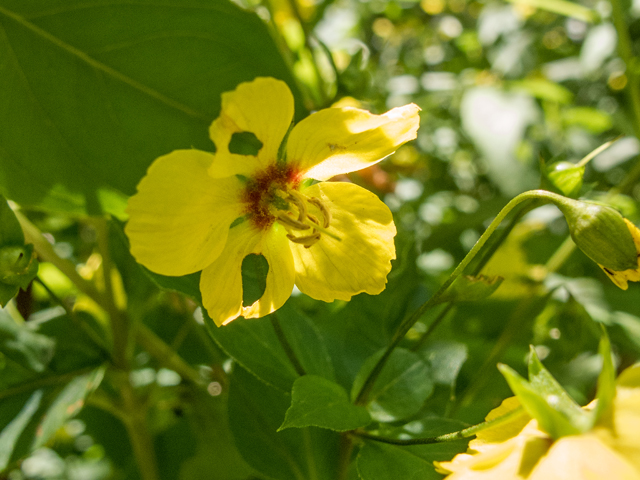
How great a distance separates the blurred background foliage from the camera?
0.57 meters

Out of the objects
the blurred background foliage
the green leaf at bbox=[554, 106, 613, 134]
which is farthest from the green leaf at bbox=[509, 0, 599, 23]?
the green leaf at bbox=[554, 106, 613, 134]

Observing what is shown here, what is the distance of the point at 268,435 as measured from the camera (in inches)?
24.2

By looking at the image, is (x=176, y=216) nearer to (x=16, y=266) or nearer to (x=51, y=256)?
(x=16, y=266)

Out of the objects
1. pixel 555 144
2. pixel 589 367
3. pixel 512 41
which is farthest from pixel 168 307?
pixel 512 41

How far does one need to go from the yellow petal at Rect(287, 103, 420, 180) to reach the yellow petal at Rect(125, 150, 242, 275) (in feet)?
0.30

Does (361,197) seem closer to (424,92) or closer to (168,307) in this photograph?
(168,307)

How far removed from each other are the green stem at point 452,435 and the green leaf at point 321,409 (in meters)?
0.03

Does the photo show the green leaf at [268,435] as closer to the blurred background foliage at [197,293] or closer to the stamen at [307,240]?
the blurred background foliage at [197,293]

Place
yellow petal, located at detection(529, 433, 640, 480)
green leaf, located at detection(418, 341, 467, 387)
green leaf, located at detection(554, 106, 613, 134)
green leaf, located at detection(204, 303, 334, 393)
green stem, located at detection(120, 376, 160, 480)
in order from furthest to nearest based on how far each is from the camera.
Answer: green leaf, located at detection(554, 106, 613, 134)
green stem, located at detection(120, 376, 160, 480)
green leaf, located at detection(418, 341, 467, 387)
green leaf, located at detection(204, 303, 334, 393)
yellow petal, located at detection(529, 433, 640, 480)

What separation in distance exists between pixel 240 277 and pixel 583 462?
32 centimetres

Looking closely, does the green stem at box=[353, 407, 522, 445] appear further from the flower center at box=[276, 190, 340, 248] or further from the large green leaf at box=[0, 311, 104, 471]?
the large green leaf at box=[0, 311, 104, 471]

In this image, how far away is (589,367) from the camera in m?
0.90

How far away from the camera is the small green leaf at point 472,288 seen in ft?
1.57

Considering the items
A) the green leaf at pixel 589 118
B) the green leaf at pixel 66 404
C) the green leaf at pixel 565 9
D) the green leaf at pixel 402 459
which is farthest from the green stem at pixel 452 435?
the green leaf at pixel 589 118
